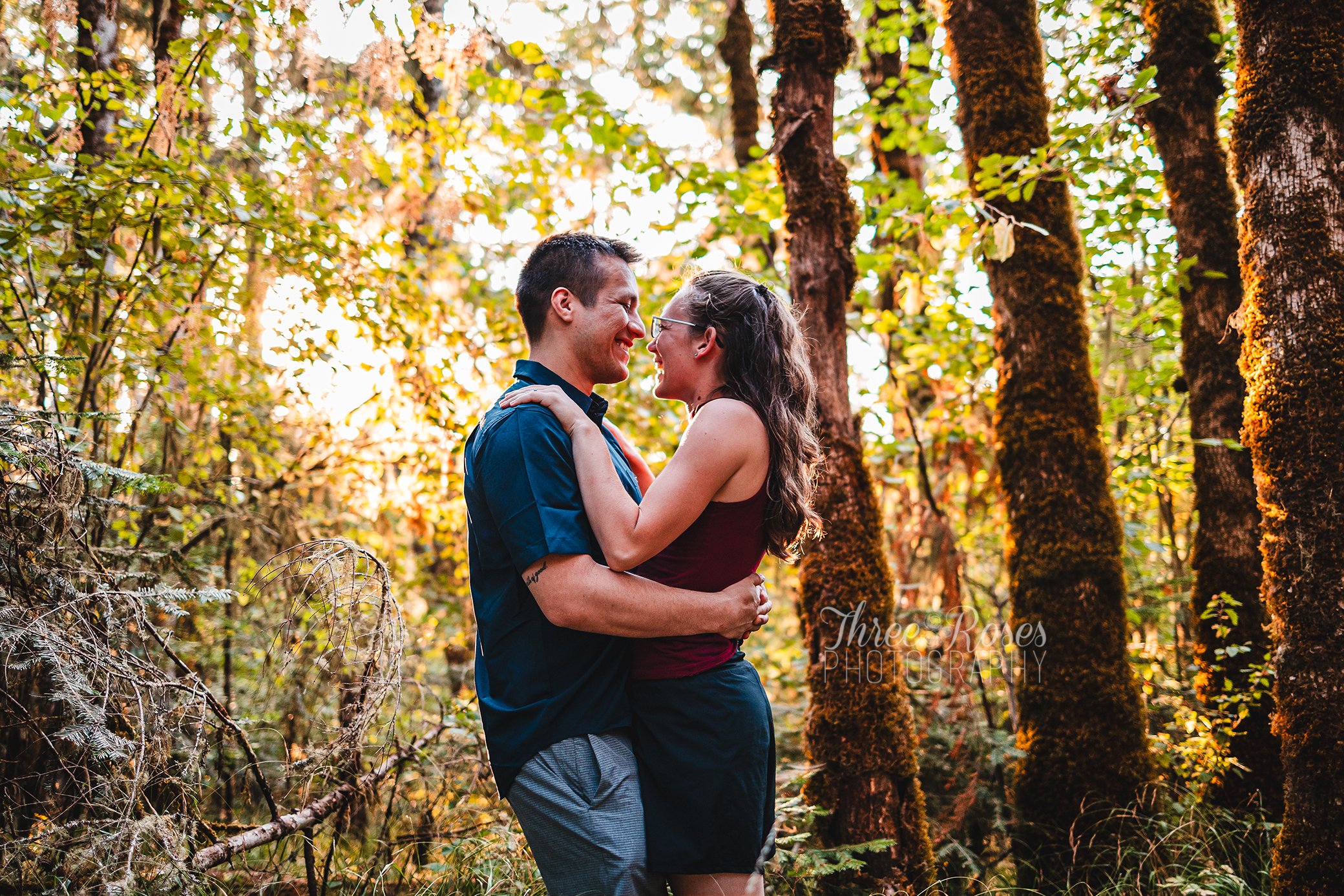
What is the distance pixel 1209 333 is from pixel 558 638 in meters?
4.62

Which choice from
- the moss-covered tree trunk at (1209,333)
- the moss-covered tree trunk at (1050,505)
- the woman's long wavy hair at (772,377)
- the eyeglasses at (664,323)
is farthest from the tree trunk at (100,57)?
the moss-covered tree trunk at (1209,333)

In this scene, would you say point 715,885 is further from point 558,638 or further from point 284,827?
point 284,827

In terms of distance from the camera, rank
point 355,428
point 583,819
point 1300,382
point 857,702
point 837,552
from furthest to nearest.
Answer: point 355,428 < point 837,552 < point 857,702 < point 1300,382 < point 583,819

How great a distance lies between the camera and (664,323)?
2.64m

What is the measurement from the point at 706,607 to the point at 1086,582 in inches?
112

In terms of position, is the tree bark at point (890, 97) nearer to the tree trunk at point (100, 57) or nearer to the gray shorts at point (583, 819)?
the tree trunk at point (100, 57)

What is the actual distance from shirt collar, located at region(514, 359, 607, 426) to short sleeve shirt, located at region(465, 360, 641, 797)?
0.73 feet

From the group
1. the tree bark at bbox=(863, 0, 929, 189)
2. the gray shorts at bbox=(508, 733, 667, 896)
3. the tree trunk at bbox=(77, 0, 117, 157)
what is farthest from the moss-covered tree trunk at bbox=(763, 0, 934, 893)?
the tree trunk at bbox=(77, 0, 117, 157)

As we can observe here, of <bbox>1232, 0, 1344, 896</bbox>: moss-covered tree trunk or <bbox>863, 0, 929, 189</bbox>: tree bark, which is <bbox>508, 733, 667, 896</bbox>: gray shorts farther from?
<bbox>863, 0, 929, 189</bbox>: tree bark

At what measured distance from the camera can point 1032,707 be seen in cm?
413

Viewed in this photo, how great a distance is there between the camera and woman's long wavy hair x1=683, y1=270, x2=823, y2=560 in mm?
2422

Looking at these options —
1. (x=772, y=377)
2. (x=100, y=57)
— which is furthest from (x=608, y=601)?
(x=100, y=57)

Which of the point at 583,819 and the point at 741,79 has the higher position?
the point at 741,79

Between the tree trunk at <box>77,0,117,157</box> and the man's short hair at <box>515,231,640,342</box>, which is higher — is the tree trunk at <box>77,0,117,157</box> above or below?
above
